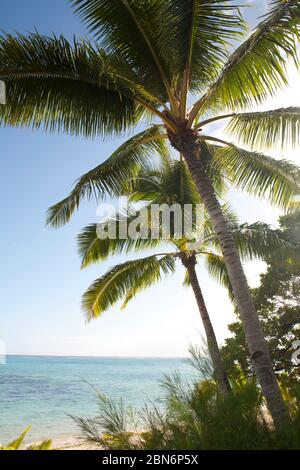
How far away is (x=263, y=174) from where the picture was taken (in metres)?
7.15

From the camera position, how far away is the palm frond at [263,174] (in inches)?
271

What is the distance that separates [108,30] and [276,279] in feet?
31.7

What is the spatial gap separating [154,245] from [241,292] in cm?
569

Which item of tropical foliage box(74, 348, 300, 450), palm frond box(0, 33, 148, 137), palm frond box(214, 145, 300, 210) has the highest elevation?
palm frond box(0, 33, 148, 137)

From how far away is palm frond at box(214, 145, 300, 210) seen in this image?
271 inches

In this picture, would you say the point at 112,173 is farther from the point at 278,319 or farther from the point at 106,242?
the point at 278,319

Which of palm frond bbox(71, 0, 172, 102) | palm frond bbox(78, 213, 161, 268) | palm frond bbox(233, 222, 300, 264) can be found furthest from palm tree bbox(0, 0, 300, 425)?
palm frond bbox(78, 213, 161, 268)

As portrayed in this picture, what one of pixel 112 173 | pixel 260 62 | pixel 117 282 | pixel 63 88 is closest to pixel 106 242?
pixel 117 282

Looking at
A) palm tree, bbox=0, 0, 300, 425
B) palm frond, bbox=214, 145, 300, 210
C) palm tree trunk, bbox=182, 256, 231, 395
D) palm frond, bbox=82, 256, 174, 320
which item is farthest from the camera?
palm frond, bbox=82, 256, 174, 320

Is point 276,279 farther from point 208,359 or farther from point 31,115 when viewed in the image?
point 31,115

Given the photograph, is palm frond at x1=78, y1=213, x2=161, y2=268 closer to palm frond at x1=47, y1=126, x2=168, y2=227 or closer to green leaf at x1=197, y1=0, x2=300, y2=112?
palm frond at x1=47, y1=126, x2=168, y2=227

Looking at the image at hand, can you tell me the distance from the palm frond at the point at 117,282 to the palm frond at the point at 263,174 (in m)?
3.57

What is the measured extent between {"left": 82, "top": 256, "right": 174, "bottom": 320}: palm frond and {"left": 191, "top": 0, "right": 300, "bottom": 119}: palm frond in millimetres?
4828

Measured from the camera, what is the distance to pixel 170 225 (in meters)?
9.36
